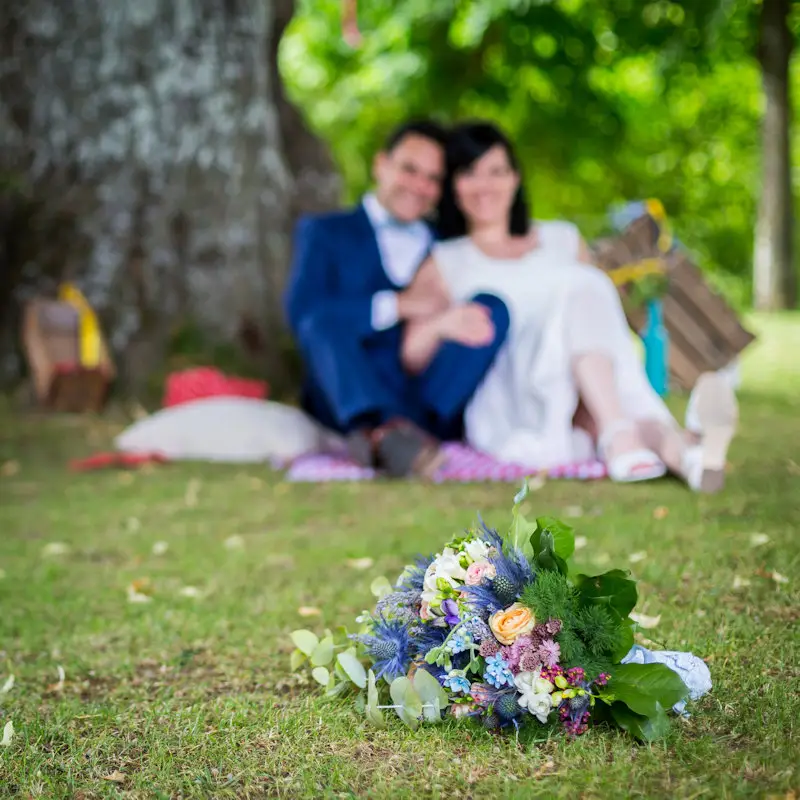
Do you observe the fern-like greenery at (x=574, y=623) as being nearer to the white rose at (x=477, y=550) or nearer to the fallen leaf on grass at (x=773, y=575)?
the white rose at (x=477, y=550)

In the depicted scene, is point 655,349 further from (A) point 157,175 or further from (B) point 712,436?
(A) point 157,175

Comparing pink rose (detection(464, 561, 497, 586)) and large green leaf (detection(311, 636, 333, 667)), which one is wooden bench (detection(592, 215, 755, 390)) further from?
pink rose (detection(464, 561, 497, 586))

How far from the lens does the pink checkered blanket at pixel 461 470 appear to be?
14.7 feet

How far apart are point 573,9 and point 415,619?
11008 millimetres

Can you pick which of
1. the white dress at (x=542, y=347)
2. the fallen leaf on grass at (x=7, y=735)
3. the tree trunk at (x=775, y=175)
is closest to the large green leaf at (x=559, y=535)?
the fallen leaf on grass at (x=7, y=735)

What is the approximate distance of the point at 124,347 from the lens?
6344mm

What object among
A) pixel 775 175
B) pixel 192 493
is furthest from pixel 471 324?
pixel 775 175

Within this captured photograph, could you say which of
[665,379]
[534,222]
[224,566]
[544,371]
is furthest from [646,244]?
[224,566]

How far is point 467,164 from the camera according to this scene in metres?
4.89

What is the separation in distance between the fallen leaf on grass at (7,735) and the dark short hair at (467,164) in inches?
134

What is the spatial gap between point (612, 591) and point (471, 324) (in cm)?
273

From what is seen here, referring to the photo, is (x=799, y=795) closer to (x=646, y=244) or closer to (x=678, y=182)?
(x=646, y=244)

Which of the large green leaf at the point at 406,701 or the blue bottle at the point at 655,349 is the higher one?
the large green leaf at the point at 406,701

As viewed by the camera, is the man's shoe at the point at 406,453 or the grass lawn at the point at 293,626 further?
the man's shoe at the point at 406,453
